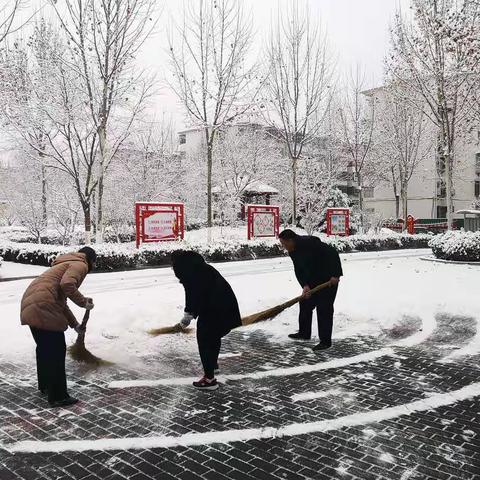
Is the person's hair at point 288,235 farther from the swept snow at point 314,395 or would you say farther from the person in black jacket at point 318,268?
the swept snow at point 314,395

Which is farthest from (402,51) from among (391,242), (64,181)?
(64,181)

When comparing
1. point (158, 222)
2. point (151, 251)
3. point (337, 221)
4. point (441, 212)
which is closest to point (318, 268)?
point (151, 251)

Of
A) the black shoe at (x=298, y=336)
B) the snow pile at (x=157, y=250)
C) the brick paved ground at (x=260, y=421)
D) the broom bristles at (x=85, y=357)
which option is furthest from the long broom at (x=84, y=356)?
the snow pile at (x=157, y=250)

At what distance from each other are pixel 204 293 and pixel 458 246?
13.2 metres

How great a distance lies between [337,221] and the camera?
23.2m

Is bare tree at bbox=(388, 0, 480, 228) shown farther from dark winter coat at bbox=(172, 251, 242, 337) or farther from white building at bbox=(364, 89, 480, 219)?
white building at bbox=(364, 89, 480, 219)

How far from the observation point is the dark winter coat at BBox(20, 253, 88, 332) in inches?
169

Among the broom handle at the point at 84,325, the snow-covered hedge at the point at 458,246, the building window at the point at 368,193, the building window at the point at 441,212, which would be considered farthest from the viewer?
the building window at the point at 368,193

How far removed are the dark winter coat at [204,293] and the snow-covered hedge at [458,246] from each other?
12908 mm

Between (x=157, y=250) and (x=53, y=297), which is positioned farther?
(x=157, y=250)

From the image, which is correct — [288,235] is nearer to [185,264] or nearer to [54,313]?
[185,264]

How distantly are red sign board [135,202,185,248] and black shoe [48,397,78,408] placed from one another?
11261 mm

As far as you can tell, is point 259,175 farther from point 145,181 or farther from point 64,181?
point 64,181

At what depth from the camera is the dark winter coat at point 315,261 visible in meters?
6.20
